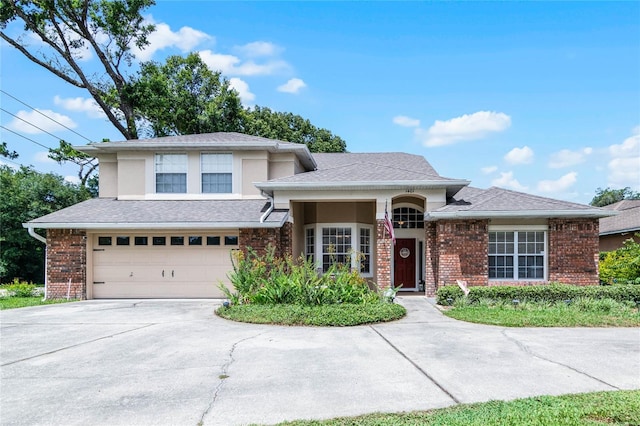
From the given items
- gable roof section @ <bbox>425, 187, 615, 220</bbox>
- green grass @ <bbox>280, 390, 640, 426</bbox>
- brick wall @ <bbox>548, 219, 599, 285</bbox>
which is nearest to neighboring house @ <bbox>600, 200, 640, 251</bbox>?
brick wall @ <bbox>548, 219, 599, 285</bbox>

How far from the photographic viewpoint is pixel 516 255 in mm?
14141

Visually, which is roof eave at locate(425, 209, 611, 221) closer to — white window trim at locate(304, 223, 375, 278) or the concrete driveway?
white window trim at locate(304, 223, 375, 278)

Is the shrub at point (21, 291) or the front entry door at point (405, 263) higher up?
the front entry door at point (405, 263)

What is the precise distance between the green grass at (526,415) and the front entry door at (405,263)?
11713mm

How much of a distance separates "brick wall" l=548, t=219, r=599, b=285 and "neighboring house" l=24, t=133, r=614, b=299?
0.03 m

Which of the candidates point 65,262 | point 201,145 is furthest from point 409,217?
point 65,262

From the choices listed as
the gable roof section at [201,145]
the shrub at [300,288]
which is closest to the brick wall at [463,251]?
the shrub at [300,288]

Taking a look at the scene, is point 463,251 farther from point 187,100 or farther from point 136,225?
point 187,100

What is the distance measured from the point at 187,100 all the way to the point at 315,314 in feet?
77.6

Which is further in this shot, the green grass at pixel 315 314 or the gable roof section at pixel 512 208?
the gable roof section at pixel 512 208

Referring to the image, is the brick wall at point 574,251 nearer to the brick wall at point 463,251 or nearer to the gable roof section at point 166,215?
the brick wall at point 463,251

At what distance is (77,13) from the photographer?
27.2 metres

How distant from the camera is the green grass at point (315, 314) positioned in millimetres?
9992

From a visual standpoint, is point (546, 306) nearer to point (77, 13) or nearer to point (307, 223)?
point (307, 223)
